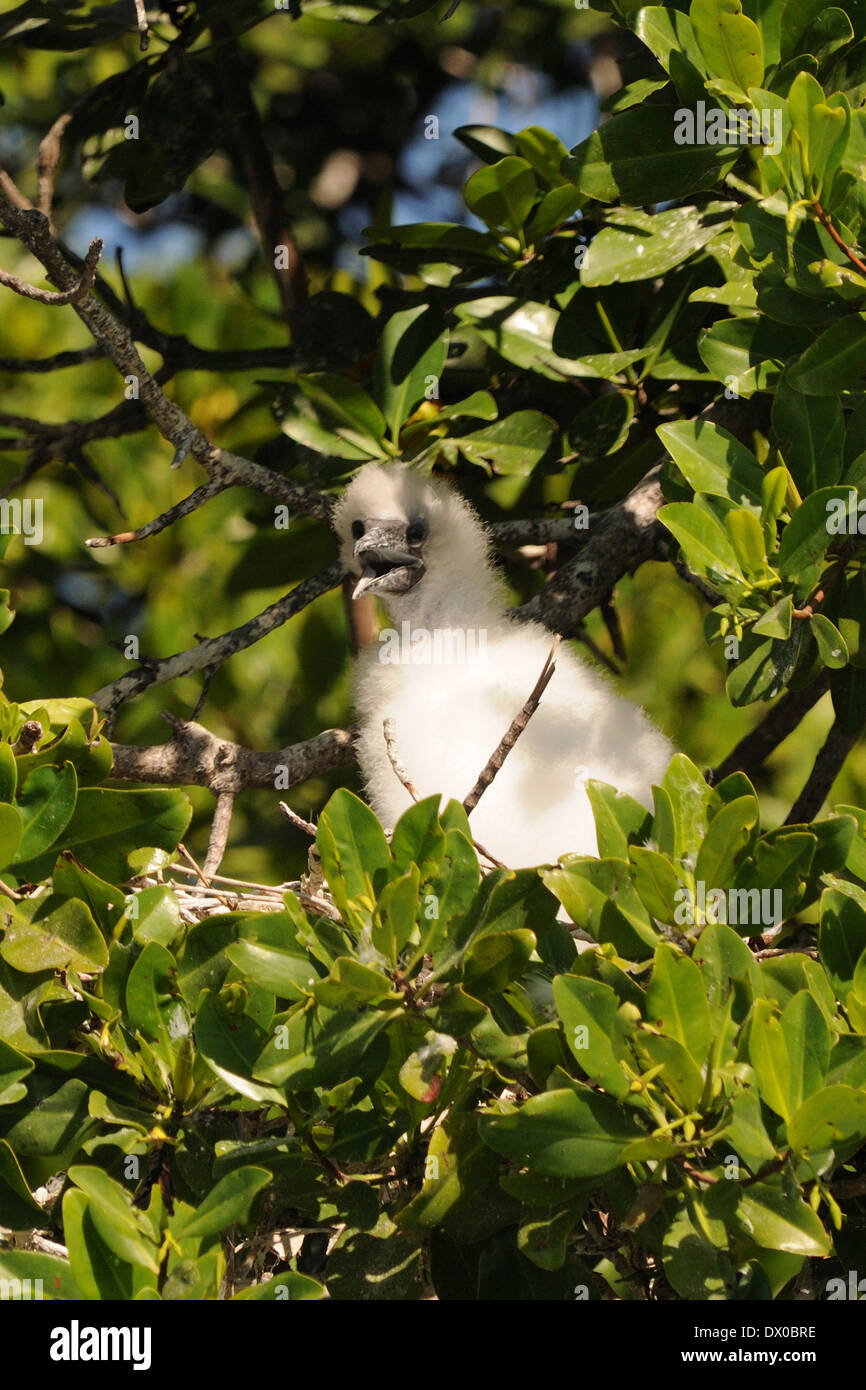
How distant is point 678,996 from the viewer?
1200mm

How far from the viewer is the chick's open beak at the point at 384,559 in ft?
8.04

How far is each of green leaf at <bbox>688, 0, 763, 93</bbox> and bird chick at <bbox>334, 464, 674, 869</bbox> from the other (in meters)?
0.94

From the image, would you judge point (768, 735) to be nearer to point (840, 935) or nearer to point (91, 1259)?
point (840, 935)

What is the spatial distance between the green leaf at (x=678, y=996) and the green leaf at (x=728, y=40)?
1091mm

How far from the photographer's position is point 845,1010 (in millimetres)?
1329

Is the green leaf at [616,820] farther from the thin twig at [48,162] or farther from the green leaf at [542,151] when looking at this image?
the thin twig at [48,162]

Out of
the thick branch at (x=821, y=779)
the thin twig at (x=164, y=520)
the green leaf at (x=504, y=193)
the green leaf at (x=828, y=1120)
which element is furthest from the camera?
the thick branch at (x=821, y=779)

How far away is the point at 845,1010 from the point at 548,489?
5.89 feet

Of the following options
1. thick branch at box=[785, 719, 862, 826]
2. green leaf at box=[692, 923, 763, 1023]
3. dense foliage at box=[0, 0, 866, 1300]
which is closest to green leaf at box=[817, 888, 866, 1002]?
dense foliage at box=[0, 0, 866, 1300]

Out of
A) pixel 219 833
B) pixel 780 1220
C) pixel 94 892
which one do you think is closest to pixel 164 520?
pixel 219 833

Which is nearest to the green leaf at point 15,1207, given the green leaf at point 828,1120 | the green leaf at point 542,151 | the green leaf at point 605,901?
the green leaf at point 605,901

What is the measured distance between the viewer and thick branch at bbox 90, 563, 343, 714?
212cm

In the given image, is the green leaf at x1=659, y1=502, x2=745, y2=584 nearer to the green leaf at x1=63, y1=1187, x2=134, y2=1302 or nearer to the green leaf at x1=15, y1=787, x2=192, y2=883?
the green leaf at x1=15, y1=787, x2=192, y2=883
